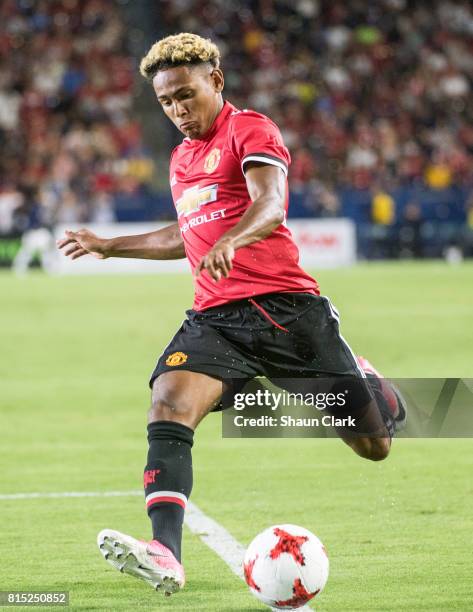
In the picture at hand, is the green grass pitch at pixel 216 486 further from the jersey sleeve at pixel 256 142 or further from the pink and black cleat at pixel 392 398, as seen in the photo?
the jersey sleeve at pixel 256 142

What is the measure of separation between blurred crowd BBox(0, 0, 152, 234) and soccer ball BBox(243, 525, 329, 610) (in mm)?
23187

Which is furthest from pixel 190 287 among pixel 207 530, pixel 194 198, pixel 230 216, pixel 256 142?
pixel 256 142

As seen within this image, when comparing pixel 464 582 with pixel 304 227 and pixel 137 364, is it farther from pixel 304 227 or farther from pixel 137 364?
pixel 304 227

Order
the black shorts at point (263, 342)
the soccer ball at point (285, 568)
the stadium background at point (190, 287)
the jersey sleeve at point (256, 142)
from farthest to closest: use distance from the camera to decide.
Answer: the stadium background at point (190, 287) < the black shorts at point (263, 342) < the jersey sleeve at point (256, 142) < the soccer ball at point (285, 568)

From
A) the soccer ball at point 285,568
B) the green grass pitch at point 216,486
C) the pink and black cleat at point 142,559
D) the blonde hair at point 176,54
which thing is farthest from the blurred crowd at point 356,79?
the pink and black cleat at point 142,559

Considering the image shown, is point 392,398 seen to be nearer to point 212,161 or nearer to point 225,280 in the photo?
point 225,280

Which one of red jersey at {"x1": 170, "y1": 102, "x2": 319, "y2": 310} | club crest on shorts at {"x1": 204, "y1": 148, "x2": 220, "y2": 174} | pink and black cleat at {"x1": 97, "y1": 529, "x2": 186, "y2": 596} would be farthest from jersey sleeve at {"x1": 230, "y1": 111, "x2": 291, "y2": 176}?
pink and black cleat at {"x1": 97, "y1": 529, "x2": 186, "y2": 596}

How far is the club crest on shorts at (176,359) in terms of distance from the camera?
510 centimetres

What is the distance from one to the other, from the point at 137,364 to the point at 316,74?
21.3 metres

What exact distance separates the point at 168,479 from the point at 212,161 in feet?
4.50

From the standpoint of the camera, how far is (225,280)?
5305 mm

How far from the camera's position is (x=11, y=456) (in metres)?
8.64

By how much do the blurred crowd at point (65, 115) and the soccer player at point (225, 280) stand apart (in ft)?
73.4

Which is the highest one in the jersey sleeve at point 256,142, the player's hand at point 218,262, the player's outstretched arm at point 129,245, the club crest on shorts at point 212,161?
the jersey sleeve at point 256,142
